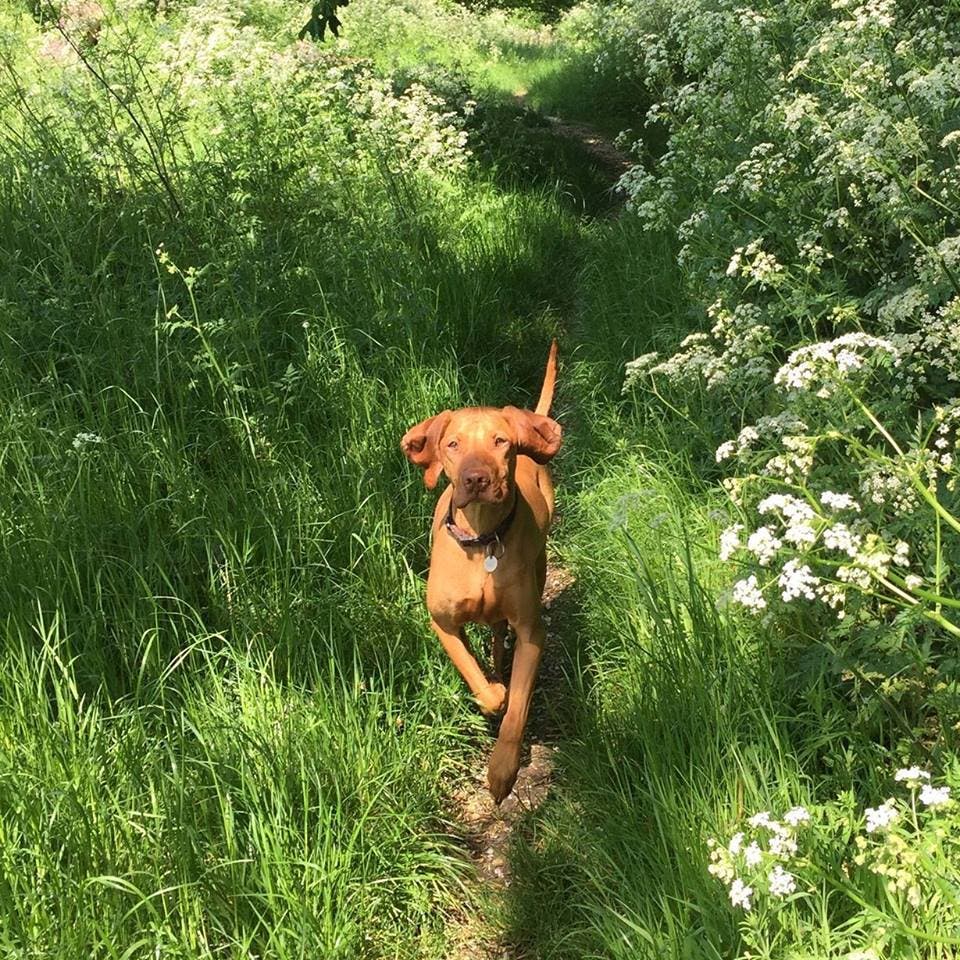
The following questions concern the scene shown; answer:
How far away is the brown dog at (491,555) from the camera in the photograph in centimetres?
277

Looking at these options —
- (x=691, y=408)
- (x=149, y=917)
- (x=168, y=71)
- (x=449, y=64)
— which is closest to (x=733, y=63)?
(x=691, y=408)

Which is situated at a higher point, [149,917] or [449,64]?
[449,64]

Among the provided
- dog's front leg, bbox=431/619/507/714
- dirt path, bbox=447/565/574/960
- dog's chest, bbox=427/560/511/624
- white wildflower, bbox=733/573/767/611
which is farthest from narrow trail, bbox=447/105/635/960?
white wildflower, bbox=733/573/767/611

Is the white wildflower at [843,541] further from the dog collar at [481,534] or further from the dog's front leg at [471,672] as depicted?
the dog's front leg at [471,672]

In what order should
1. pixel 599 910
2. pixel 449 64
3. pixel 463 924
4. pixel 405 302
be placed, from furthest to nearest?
pixel 449 64
pixel 405 302
pixel 463 924
pixel 599 910

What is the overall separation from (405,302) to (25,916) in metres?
3.63

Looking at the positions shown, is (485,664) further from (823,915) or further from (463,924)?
(823,915)

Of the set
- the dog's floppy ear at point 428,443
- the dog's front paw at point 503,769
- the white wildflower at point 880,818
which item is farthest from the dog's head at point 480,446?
the white wildflower at point 880,818

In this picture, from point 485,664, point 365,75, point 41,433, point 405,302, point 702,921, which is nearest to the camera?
→ point 702,921

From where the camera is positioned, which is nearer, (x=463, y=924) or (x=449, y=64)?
(x=463, y=924)

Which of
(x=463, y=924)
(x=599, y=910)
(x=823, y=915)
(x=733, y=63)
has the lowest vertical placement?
(x=463, y=924)

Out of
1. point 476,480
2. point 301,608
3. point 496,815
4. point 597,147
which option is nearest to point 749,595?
point 476,480

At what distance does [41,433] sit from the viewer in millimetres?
3209

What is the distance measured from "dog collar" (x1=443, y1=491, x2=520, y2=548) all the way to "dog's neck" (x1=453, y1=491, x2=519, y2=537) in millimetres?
12
